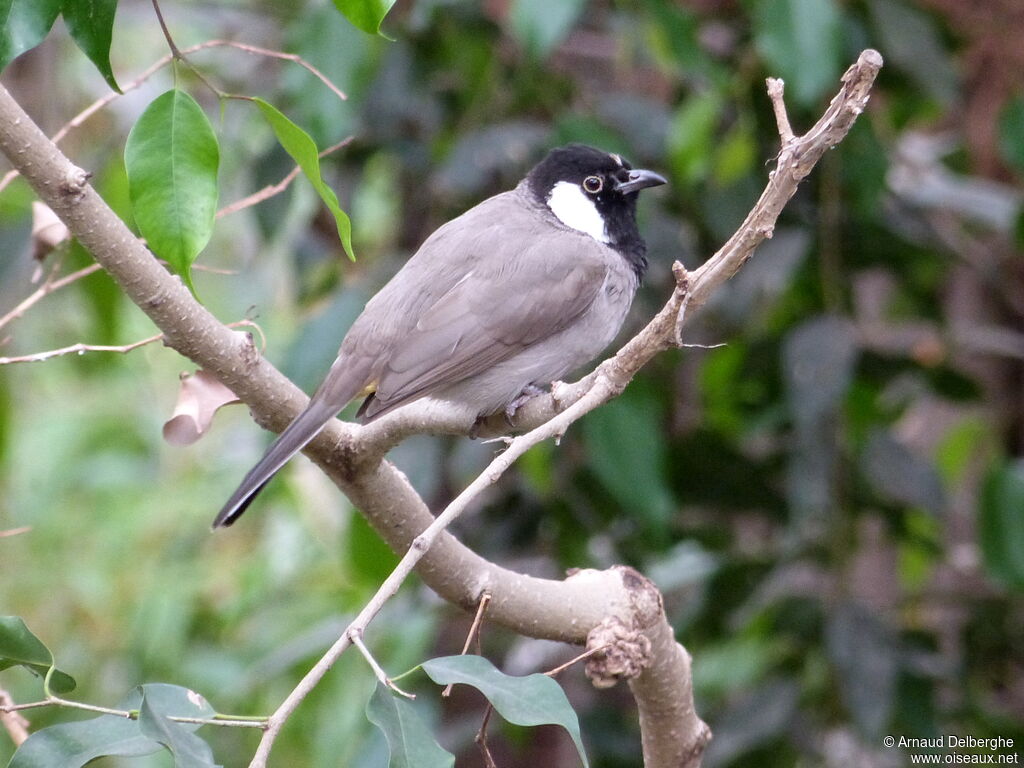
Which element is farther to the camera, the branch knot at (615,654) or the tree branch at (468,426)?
the branch knot at (615,654)

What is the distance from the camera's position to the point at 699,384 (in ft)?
12.2

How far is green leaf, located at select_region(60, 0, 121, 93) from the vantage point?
1440 mm

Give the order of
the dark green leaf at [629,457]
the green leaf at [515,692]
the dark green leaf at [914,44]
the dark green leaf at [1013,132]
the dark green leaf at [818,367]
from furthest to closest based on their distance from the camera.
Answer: the dark green leaf at [1013,132] → the dark green leaf at [914,44] → the dark green leaf at [818,367] → the dark green leaf at [629,457] → the green leaf at [515,692]

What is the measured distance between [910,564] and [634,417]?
1243 millimetres

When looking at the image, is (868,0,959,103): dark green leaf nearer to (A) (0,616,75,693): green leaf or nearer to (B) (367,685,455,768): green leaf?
(B) (367,685,455,768): green leaf

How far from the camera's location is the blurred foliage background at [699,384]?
3.05m

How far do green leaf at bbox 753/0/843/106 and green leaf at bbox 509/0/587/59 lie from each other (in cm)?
44

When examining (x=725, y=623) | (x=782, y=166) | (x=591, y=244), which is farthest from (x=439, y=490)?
(x=782, y=166)

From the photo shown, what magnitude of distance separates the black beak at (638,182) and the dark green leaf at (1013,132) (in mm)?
981

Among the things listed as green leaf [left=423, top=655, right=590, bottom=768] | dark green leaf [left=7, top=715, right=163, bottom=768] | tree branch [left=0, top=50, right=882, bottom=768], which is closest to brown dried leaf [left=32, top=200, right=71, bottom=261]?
tree branch [left=0, top=50, right=882, bottom=768]

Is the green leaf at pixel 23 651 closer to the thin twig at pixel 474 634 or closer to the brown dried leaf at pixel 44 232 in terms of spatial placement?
the thin twig at pixel 474 634

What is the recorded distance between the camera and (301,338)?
119 inches

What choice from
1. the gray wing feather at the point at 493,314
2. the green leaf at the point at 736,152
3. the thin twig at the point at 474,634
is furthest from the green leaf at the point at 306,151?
the green leaf at the point at 736,152

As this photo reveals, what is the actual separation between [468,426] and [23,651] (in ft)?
2.85
